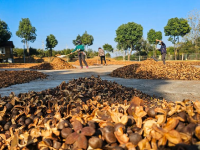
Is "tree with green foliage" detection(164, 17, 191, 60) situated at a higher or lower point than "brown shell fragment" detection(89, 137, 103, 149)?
higher

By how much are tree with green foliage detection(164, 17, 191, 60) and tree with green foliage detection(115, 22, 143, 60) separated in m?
8.86

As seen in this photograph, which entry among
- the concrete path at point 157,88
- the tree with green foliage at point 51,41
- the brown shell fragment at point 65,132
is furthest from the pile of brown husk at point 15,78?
the tree with green foliage at point 51,41

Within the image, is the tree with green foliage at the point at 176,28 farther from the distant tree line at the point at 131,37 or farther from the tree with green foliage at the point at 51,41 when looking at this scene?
the tree with green foliage at the point at 51,41

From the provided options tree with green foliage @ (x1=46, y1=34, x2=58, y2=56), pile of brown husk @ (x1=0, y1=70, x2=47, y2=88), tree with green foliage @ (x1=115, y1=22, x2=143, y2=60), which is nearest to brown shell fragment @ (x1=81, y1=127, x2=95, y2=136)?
pile of brown husk @ (x1=0, y1=70, x2=47, y2=88)

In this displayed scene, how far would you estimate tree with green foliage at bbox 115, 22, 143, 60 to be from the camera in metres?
59.1

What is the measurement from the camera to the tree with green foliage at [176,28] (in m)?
55.3

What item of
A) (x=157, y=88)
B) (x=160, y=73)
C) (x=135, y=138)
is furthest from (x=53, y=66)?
(x=135, y=138)

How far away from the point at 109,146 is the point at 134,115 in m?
0.40

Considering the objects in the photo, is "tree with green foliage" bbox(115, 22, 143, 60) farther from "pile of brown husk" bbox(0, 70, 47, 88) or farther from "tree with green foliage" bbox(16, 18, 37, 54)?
"pile of brown husk" bbox(0, 70, 47, 88)

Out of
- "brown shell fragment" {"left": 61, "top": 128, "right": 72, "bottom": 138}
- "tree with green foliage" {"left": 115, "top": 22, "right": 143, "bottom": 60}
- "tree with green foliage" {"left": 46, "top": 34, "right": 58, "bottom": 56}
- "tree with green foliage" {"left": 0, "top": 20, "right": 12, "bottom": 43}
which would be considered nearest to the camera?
"brown shell fragment" {"left": 61, "top": 128, "right": 72, "bottom": 138}

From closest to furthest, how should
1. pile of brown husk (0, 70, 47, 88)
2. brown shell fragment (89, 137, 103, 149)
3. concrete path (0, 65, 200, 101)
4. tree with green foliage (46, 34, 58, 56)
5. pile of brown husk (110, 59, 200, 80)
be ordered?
brown shell fragment (89, 137, 103, 149) < concrete path (0, 65, 200, 101) < pile of brown husk (0, 70, 47, 88) < pile of brown husk (110, 59, 200, 80) < tree with green foliage (46, 34, 58, 56)

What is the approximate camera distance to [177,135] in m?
0.85

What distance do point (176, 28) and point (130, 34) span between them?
14274 mm

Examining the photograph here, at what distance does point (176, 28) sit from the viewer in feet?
182
